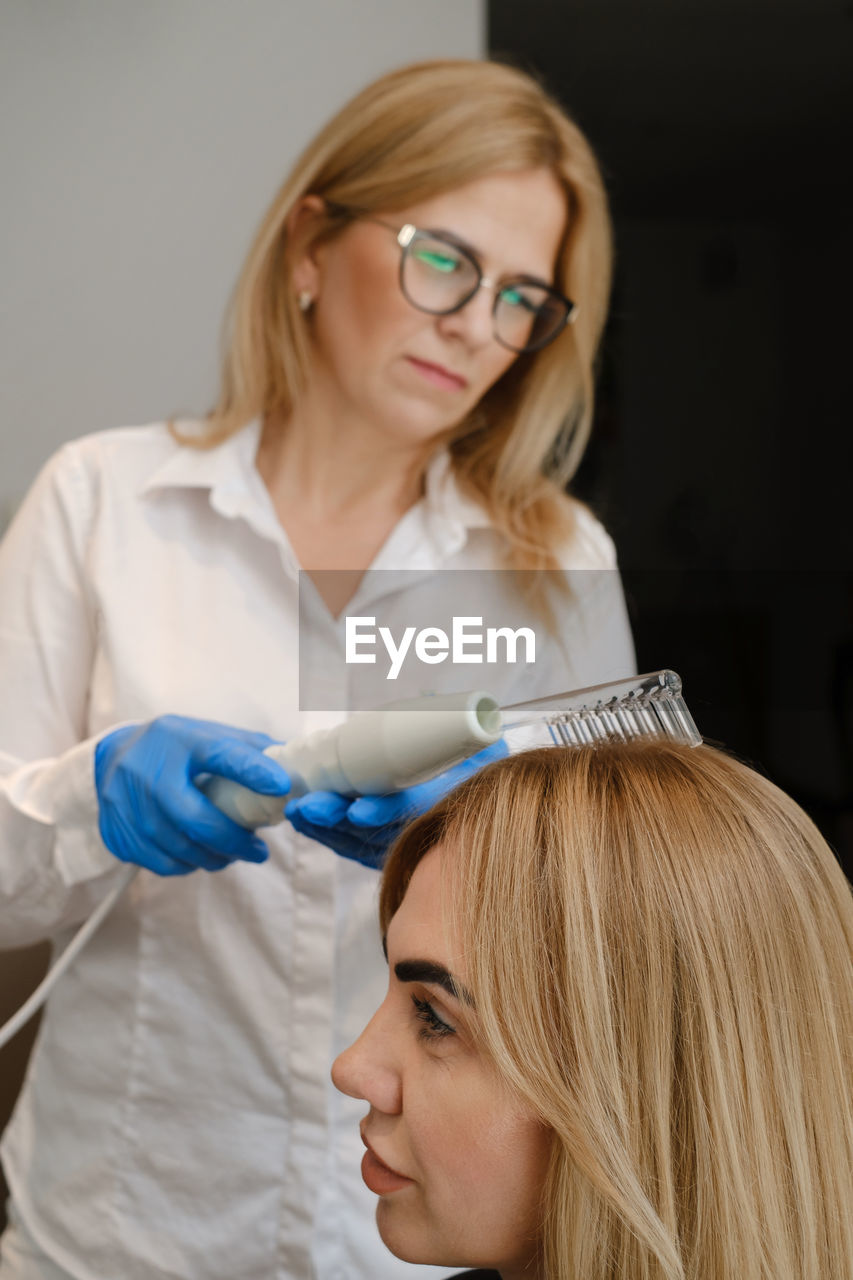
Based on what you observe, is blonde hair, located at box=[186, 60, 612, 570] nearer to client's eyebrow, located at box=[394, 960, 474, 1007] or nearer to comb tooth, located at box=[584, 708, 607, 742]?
comb tooth, located at box=[584, 708, 607, 742]

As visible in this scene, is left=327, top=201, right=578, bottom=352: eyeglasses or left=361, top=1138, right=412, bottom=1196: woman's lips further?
left=327, top=201, right=578, bottom=352: eyeglasses

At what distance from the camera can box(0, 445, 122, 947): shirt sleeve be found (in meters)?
1.07

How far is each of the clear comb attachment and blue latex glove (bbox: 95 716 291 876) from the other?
0.80ft

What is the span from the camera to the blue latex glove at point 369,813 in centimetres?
86

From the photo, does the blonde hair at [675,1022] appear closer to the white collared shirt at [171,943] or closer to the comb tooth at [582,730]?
the comb tooth at [582,730]

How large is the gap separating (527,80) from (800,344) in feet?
2.44

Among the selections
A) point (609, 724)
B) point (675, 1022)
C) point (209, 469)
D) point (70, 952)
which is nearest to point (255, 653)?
point (209, 469)

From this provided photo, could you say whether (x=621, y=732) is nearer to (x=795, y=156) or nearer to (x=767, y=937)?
(x=767, y=937)

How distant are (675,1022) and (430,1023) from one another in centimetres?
18

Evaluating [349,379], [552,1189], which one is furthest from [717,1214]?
[349,379]

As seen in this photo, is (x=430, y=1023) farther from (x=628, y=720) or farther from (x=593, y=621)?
(x=593, y=621)

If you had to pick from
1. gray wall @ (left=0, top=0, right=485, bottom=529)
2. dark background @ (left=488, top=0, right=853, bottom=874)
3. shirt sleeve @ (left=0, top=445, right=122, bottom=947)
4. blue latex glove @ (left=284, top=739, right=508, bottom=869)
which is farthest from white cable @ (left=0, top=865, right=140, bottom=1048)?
dark background @ (left=488, top=0, right=853, bottom=874)

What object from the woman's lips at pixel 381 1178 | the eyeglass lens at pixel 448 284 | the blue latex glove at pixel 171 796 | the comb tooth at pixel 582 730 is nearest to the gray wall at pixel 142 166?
the eyeglass lens at pixel 448 284

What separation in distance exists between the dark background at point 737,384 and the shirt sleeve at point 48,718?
0.88 m
